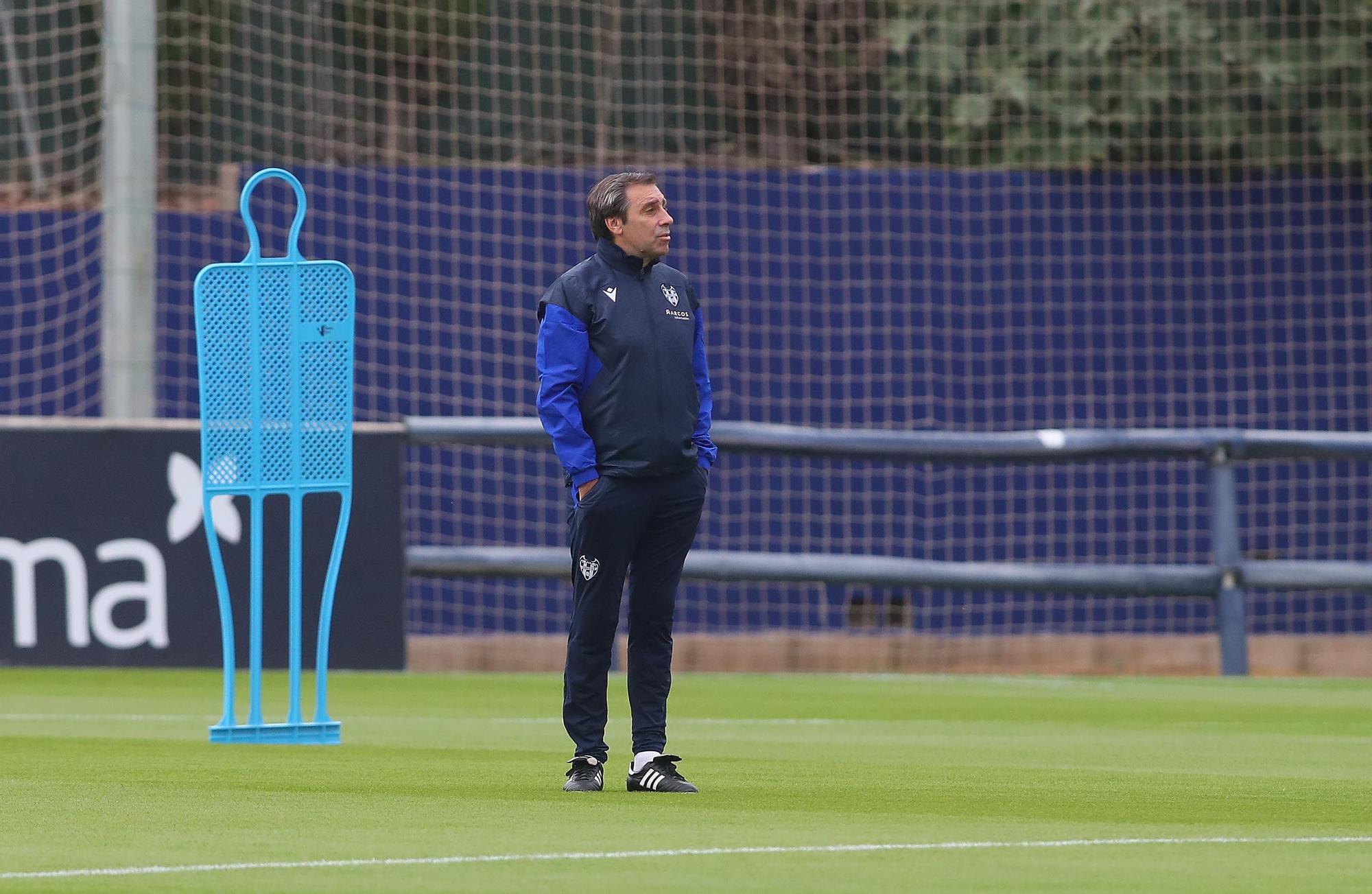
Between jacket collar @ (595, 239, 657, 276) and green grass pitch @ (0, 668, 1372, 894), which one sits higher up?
jacket collar @ (595, 239, 657, 276)

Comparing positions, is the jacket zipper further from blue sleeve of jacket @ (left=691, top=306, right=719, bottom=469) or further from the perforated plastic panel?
the perforated plastic panel

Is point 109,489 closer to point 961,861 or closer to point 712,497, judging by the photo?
point 712,497

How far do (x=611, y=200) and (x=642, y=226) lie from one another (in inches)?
4.9

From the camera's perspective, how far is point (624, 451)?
7422 millimetres

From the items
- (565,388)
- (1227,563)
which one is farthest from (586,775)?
(1227,563)

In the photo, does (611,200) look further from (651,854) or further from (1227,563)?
(1227,563)

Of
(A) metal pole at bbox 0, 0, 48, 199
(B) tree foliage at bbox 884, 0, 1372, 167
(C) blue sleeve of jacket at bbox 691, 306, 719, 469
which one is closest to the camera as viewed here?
(C) blue sleeve of jacket at bbox 691, 306, 719, 469

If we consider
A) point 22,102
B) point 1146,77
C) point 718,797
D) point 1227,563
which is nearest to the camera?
point 718,797

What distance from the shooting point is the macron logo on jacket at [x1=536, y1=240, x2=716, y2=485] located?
7402 millimetres

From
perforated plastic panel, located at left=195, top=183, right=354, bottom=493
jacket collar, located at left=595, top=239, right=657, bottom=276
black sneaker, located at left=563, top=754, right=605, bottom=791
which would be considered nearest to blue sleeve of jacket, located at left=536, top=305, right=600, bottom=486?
jacket collar, located at left=595, top=239, right=657, bottom=276

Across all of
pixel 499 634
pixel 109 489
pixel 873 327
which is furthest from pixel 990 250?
pixel 109 489

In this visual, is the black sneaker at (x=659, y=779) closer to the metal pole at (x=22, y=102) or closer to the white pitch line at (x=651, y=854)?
the white pitch line at (x=651, y=854)

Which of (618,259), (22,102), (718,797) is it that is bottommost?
(718,797)

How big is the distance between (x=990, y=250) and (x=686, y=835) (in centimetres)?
1103
